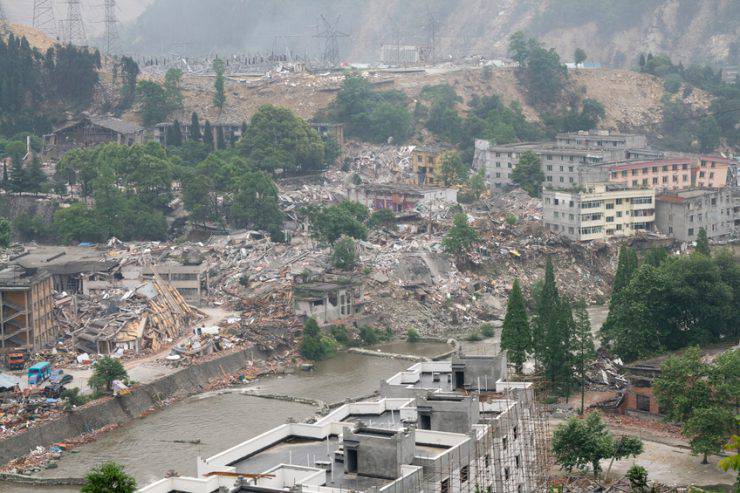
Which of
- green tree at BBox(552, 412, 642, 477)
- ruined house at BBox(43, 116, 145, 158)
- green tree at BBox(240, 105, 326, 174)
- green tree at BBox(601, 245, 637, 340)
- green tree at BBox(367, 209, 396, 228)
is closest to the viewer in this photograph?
green tree at BBox(552, 412, 642, 477)

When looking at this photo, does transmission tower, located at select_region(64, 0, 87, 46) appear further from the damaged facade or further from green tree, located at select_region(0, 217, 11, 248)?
green tree, located at select_region(0, 217, 11, 248)

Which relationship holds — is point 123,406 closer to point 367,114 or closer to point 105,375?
point 105,375

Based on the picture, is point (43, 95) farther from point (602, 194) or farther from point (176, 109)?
point (602, 194)

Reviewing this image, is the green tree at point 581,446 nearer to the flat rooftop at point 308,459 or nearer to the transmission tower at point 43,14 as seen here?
the flat rooftop at point 308,459

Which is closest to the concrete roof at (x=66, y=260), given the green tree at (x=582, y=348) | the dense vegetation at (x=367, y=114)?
the green tree at (x=582, y=348)

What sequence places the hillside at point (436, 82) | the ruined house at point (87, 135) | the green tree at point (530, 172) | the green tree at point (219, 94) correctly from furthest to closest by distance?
the hillside at point (436, 82)
the green tree at point (219, 94)
the ruined house at point (87, 135)
the green tree at point (530, 172)

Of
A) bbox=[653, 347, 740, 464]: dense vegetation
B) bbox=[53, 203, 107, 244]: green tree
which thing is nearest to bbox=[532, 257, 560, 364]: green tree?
bbox=[653, 347, 740, 464]: dense vegetation
